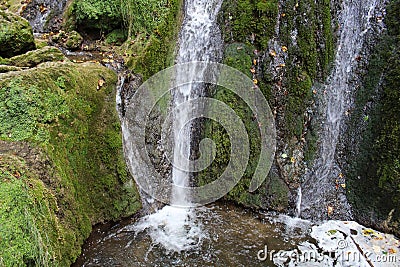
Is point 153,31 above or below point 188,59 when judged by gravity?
above

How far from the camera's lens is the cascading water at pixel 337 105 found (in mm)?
6320

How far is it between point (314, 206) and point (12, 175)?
510cm

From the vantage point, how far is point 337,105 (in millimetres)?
6535

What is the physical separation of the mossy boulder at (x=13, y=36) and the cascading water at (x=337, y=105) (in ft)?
18.3

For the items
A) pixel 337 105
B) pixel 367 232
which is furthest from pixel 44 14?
pixel 367 232

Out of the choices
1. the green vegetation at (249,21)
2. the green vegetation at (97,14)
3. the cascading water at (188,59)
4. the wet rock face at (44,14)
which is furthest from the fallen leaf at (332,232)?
the wet rock face at (44,14)

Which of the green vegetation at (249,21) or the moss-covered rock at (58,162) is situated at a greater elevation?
the green vegetation at (249,21)

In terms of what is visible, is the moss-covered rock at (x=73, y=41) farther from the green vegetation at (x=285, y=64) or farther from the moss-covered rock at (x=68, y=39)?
the green vegetation at (x=285, y=64)

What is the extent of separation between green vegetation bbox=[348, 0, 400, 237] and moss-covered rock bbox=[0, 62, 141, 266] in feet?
13.7

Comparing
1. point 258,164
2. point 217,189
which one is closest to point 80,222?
point 217,189

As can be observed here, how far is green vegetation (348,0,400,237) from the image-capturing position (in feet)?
19.1

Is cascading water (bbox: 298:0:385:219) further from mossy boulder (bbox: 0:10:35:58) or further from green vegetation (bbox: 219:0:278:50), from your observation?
mossy boulder (bbox: 0:10:35:58)

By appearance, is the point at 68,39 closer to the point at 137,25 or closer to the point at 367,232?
the point at 137,25

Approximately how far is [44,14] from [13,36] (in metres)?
2.67
